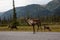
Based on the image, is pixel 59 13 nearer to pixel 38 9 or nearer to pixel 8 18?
pixel 38 9

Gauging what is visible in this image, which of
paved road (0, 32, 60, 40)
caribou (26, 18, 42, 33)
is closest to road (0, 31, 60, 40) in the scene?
paved road (0, 32, 60, 40)

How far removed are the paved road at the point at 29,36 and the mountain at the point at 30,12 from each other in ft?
1.58

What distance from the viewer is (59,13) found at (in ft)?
17.4

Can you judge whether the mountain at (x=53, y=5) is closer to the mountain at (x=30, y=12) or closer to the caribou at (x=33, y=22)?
the mountain at (x=30, y=12)

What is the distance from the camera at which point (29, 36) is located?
5008 millimetres

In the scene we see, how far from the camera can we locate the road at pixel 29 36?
475 cm

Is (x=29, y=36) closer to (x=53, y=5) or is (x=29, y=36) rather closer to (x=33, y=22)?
(x=33, y=22)

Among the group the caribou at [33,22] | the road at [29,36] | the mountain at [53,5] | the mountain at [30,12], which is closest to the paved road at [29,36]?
the road at [29,36]

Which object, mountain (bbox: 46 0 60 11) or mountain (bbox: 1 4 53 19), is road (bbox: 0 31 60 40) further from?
mountain (bbox: 46 0 60 11)

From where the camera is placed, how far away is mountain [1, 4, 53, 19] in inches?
214

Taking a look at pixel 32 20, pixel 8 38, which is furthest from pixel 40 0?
pixel 8 38

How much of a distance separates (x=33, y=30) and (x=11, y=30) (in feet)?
2.15

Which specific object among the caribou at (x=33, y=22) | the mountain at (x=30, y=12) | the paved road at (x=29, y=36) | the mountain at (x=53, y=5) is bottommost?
the paved road at (x=29, y=36)

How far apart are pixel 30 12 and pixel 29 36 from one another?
77 centimetres
